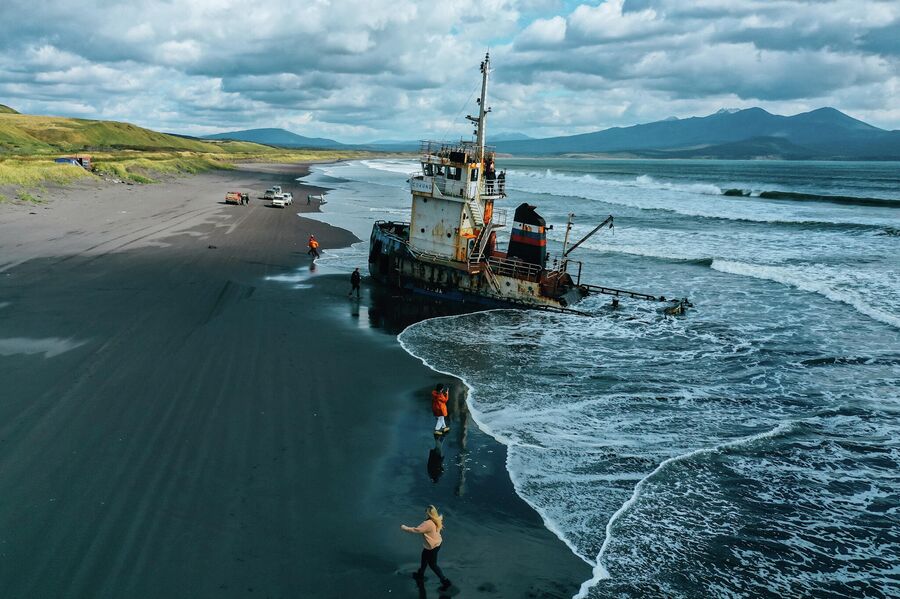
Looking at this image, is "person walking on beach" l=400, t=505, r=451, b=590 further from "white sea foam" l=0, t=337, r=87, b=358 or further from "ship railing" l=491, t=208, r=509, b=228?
"ship railing" l=491, t=208, r=509, b=228

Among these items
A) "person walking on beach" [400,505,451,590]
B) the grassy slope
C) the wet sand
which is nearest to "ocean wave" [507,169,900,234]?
the wet sand

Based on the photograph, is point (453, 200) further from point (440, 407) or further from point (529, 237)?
point (440, 407)

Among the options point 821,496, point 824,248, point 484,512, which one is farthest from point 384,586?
point 824,248

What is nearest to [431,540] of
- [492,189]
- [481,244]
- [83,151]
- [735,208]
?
[481,244]

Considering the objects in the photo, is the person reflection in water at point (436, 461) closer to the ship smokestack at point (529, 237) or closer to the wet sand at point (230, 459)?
the wet sand at point (230, 459)

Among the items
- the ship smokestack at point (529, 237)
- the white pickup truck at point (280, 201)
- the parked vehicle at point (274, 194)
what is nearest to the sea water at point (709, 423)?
the ship smokestack at point (529, 237)

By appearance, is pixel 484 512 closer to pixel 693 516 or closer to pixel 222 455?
pixel 693 516
